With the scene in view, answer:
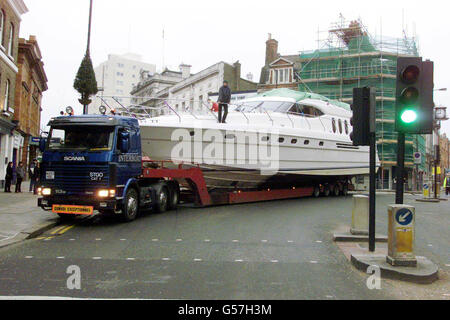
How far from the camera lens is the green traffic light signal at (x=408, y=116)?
6.43 m

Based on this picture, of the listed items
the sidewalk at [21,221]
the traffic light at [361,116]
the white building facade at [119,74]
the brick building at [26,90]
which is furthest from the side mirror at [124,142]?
the white building facade at [119,74]

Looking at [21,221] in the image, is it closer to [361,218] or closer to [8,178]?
[361,218]

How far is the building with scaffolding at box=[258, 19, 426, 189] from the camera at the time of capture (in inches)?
1641

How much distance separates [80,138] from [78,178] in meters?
1.08

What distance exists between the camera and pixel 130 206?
10766 millimetres

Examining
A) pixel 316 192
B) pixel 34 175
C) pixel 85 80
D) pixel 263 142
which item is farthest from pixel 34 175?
pixel 316 192

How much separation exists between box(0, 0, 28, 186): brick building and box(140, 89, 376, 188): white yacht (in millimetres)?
12603

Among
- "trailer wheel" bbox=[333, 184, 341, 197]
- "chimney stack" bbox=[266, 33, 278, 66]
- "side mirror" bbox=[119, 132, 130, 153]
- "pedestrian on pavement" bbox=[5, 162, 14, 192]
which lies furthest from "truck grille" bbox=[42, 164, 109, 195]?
"chimney stack" bbox=[266, 33, 278, 66]

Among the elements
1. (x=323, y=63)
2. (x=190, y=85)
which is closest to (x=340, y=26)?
(x=323, y=63)

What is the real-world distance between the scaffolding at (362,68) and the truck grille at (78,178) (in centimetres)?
3601

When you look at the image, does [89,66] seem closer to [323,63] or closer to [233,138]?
[233,138]

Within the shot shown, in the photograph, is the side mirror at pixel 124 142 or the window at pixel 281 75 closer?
the side mirror at pixel 124 142

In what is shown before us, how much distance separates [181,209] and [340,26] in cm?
3905

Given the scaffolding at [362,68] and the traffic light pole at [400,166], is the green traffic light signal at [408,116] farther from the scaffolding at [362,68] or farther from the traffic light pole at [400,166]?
the scaffolding at [362,68]
